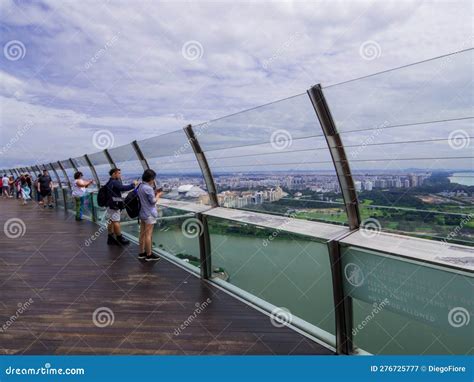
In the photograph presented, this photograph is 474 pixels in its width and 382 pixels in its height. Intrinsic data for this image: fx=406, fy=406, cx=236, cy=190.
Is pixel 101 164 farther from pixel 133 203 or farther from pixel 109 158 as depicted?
pixel 133 203

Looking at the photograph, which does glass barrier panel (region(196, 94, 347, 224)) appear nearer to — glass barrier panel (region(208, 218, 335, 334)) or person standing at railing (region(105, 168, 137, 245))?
glass barrier panel (region(208, 218, 335, 334))

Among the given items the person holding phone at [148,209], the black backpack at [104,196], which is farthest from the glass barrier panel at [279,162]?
the black backpack at [104,196]

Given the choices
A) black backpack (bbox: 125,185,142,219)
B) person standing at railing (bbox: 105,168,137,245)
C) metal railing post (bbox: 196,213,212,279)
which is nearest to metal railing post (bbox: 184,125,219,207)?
metal railing post (bbox: 196,213,212,279)

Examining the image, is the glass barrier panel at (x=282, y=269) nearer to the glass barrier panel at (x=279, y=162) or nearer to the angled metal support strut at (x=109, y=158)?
the glass barrier panel at (x=279, y=162)

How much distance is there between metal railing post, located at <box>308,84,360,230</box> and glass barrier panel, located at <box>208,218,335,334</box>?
0.34m

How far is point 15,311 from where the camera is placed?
385 cm

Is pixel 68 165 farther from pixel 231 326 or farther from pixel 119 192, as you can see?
pixel 231 326

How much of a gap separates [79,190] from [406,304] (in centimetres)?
1009

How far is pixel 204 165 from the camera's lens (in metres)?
5.09

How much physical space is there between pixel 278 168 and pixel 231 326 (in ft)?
4.64

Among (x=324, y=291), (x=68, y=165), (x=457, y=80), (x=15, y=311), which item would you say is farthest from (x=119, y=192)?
(x=68, y=165)

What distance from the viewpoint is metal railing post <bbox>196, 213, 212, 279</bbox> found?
16.1ft

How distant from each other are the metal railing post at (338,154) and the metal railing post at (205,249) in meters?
2.23

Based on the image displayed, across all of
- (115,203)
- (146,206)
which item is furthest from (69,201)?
(146,206)
